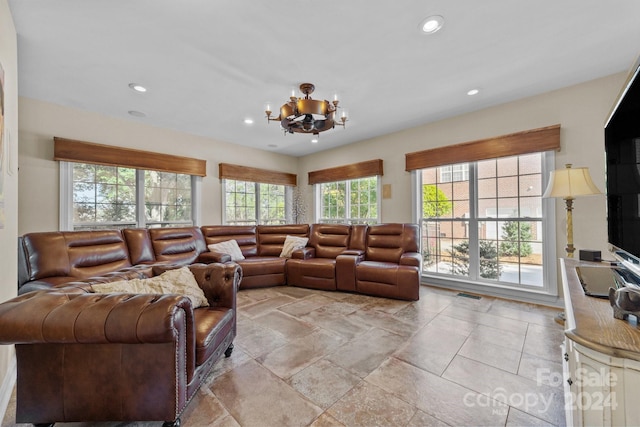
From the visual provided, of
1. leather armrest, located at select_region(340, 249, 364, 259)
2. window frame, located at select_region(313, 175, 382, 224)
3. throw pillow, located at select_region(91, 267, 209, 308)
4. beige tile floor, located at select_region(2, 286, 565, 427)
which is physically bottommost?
beige tile floor, located at select_region(2, 286, 565, 427)

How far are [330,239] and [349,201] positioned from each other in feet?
3.80

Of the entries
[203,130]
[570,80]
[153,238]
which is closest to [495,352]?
[570,80]

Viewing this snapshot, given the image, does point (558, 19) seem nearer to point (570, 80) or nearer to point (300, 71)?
point (570, 80)

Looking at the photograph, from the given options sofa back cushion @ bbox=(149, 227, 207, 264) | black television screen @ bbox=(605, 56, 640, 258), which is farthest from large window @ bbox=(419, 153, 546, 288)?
sofa back cushion @ bbox=(149, 227, 207, 264)

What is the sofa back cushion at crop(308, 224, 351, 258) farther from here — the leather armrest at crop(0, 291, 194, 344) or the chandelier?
the leather armrest at crop(0, 291, 194, 344)

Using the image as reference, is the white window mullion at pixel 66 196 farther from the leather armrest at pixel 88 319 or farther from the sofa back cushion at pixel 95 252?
the leather armrest at pixel 88 319

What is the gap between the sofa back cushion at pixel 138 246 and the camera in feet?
10.8

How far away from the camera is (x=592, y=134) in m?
2.70

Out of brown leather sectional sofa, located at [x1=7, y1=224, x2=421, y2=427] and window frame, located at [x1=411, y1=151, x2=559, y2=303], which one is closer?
brown leather sectional sofa, located at [x1=7, y1=224, x2=421, y2=427]

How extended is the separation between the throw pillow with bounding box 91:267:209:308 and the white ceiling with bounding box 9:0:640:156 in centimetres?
191

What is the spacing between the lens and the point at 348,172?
5.01 metres

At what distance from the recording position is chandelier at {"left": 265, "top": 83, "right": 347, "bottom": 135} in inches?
92.7

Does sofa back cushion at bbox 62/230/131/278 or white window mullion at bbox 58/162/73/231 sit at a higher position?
white window mullion at bbox 58/162/73/231

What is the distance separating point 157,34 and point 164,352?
234 cm
